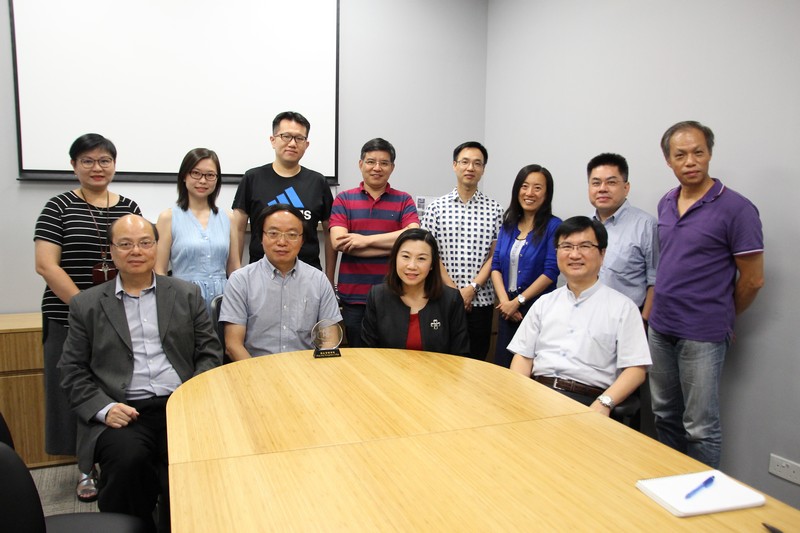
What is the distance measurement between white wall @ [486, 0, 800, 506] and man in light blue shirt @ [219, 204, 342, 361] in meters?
2.05

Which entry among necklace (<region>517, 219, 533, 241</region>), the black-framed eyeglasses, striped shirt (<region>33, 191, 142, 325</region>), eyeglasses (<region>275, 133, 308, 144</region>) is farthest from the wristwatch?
striped shirt (<region>33, 191, 142, 325</region>)

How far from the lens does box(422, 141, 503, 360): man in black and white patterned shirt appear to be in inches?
125

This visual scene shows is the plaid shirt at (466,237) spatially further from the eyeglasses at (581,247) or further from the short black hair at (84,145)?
the short black hair at (84,145)

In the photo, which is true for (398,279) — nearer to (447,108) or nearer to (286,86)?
(286,86)

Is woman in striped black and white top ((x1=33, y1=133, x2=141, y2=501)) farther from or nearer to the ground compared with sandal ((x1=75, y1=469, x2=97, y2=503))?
farther from the ground

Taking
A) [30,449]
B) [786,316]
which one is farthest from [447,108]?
[30,449]

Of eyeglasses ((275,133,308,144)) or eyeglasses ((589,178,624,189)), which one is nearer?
eyeglasses ((589,178,624,189))

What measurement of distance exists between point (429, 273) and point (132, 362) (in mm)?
1319

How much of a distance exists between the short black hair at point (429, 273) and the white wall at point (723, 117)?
1.44m

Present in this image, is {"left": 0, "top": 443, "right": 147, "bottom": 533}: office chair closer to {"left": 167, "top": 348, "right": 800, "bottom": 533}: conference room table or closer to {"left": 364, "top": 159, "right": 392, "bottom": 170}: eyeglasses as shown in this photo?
{"left": 167, "top": 348, "right": 800, "bottom": 533}: conference room table

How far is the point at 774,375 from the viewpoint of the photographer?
2545 millimetres

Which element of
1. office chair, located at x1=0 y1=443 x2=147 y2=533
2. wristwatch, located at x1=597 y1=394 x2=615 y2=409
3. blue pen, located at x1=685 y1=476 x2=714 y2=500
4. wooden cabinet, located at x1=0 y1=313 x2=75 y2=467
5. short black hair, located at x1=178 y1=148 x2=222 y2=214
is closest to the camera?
office chair, located at x1=0 y1=443 x2=147 y2=533

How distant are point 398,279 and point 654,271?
1.34 meters

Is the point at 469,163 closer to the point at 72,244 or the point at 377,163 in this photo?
the point at 377,163
